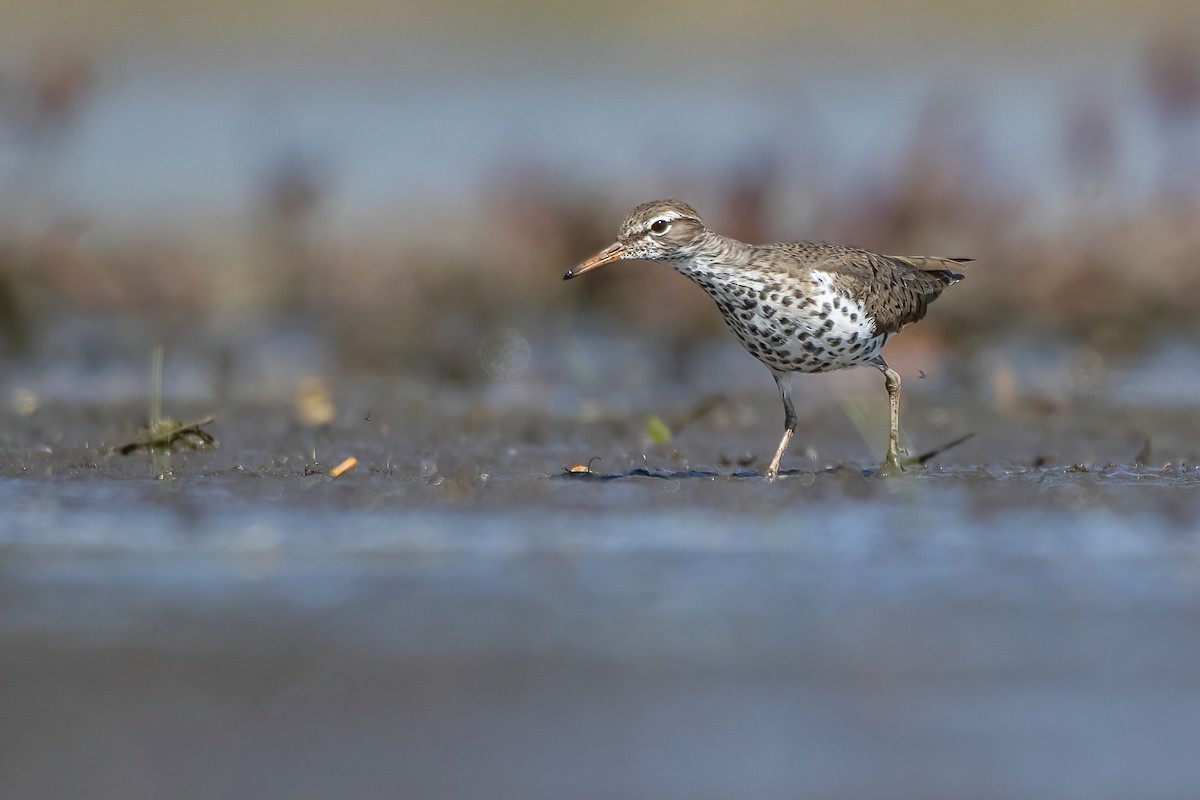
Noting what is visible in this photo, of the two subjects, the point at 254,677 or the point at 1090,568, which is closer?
the point at 254,677

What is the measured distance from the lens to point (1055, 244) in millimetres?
15734

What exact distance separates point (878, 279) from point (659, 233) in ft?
3.80

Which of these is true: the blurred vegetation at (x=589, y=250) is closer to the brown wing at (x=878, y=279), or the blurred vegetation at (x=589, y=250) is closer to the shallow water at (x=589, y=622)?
the brown wing at (x=878, y=279)

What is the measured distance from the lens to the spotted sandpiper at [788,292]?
8641mm

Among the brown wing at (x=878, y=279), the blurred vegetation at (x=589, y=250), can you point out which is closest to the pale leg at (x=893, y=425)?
the brown wing at (x=878, y=279)

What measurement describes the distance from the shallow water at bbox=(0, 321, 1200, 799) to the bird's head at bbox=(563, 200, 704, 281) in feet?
3.64

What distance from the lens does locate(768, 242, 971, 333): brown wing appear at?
8.85 meters

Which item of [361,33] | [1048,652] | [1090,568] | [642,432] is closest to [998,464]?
[642,432]

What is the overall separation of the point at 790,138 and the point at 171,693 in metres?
12.2

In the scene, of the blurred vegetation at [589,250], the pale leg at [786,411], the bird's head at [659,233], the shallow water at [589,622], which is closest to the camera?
the shallow water at [589,622]

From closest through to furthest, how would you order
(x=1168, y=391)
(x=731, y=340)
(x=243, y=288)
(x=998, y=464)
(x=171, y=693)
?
(x=171, y=693) → (x=998, y=464) → (x=1168, y=391) → (x=731, y=340) → (x=243, y=288)

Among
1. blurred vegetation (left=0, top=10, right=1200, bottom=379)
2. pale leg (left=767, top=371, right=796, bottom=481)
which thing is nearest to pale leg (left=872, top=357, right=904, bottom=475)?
pale leg (left=767, top=371, right=796, bottom=481)

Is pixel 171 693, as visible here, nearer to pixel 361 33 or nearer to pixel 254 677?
pixel 254 677

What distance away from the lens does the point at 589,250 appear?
1570 cm
